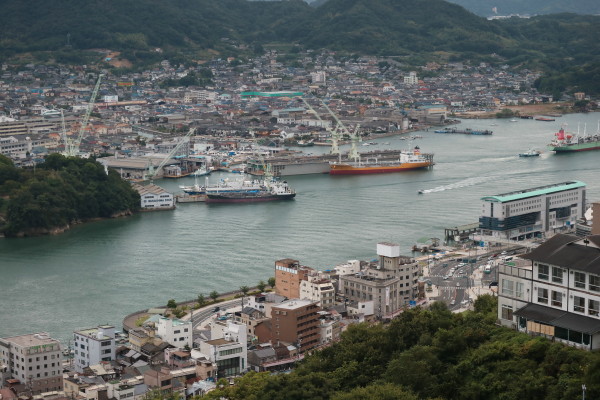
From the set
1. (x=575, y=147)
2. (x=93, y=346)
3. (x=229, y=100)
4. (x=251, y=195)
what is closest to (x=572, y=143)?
(x=575, y=147)

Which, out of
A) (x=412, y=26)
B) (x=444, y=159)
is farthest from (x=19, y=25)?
(x=444, y=159)

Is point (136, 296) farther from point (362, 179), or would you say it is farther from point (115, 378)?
point (362, 179)

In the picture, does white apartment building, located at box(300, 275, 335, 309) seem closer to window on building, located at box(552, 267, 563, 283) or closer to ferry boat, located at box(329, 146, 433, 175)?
window on building, located at box(552, 267, 563, 283)

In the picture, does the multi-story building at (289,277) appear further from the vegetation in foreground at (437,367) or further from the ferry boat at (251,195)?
the ferry boat at (251,195)

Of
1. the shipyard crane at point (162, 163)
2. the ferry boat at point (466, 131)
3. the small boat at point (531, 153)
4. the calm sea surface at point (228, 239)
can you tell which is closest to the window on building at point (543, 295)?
the calm sea surface at point (228, 239)

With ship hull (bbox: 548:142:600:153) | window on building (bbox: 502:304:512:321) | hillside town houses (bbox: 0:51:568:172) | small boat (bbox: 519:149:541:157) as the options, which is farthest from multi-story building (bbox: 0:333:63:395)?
ship hull (bbox: 548:142:600:153)

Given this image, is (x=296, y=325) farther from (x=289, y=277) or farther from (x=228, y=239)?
(x=228, y=239)
